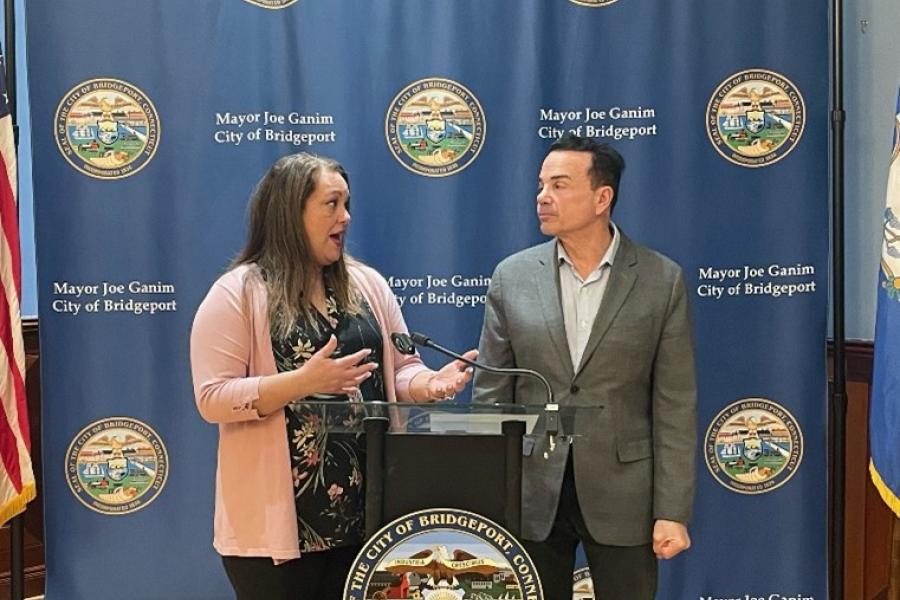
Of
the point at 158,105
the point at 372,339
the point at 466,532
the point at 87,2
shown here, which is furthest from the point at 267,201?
the point at 87,2

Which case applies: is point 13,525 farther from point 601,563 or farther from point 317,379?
point 601,563

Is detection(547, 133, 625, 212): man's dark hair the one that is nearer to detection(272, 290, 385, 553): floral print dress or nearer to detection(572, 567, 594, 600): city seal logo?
detection(272, 290, 385, 553): floral print dress

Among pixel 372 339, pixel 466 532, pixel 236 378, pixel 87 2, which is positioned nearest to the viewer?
pixel 466 532

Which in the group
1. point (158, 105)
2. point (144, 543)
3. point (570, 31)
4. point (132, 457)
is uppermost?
point (570, 31)

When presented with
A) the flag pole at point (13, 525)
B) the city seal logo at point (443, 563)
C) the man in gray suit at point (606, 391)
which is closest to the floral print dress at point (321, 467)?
the man in gray suit at point (606, 391)

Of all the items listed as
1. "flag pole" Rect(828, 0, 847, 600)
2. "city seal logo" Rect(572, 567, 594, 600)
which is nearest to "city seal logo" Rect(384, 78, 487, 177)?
"flag pole" Rect(828, 0, 847, 600)

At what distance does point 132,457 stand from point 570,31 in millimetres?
2014

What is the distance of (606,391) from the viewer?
2.42m

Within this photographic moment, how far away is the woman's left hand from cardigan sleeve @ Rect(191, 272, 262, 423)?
1.29 ft

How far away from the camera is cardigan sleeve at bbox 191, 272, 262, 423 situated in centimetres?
217

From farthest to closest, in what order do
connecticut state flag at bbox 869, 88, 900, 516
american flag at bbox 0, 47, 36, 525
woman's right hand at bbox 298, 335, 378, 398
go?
american flag at bbox 0, 47, 36, 525 < connecticut state flag at bbox 869, 88, 900, 516 < woman's right hand at bbox 298, 335, 378, 398

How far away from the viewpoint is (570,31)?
3.40 metres

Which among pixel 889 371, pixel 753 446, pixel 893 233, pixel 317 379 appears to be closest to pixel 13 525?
pixel 317 379

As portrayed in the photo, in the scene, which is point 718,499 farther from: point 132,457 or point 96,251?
point 96,251
